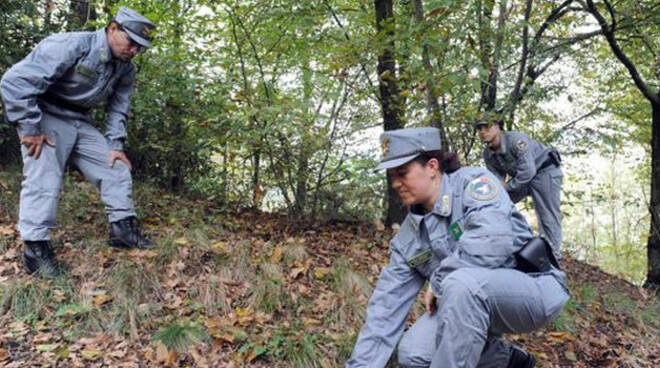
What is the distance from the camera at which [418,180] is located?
108 inches

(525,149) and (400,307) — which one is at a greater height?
(525,149)

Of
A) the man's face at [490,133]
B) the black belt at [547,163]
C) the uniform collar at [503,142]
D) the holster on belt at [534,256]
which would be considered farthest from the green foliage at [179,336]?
the black belt at [547,163]

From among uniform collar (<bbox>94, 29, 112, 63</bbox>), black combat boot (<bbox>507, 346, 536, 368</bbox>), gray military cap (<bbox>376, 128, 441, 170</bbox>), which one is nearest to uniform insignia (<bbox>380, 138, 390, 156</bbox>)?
gray military cap (<bbox>376, 128, 441, 170</bbox>)

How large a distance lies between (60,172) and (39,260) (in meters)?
0.63

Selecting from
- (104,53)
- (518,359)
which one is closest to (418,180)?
(518,359)

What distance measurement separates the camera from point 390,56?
5.32 m

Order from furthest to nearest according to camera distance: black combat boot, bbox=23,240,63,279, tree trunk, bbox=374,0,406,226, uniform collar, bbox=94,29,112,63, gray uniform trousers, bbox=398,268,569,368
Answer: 1. tree trunk, bbox=374,0,406,226
2. uniform collar, bbox=94,29,112,63
3. black combat boot, bbox=23,240,63,279
4. gray uniform trousers, bbox=398,268,569,368

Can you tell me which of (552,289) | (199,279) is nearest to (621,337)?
(552,289)

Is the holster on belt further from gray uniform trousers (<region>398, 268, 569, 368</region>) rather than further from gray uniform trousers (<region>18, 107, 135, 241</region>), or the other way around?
gray uniform trousers (<region>18, 107, 135, 241</region>)

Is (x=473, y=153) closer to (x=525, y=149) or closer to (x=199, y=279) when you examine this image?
(x=525, y=149)

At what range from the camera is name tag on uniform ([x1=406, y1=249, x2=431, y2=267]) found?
112 inches

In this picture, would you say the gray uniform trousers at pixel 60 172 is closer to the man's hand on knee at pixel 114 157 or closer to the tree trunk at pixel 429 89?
the man's hand on knee at pixel 114 157

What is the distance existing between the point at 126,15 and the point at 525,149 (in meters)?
3.81

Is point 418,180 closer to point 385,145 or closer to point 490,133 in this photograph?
point 385,145
